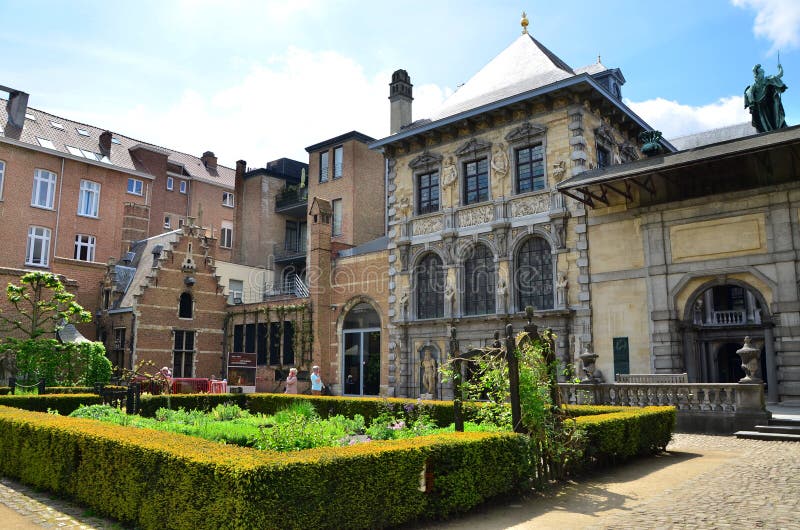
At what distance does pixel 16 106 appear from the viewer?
38.2m

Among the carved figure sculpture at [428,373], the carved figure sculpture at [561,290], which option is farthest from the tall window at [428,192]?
the carved figure sculpture at [561,290]

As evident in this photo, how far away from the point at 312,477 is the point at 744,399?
1263 centimetres

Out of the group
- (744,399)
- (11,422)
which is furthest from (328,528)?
(744,399)

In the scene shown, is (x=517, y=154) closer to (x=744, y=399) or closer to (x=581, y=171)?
(x=581, y=171)

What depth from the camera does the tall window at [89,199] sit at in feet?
130

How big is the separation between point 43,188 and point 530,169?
31.3m

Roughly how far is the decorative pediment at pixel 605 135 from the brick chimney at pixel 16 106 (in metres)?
35.2

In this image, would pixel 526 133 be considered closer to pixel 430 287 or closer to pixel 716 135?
pixel 430 287

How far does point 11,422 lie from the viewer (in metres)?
10.5

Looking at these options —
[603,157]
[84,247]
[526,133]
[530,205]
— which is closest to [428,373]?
[530,205]

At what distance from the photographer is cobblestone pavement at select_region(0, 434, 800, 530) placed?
7172 mm

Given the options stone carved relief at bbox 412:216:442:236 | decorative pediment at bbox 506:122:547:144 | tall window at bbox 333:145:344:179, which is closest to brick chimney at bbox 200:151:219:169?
tall window at bbox 333:145:344:179

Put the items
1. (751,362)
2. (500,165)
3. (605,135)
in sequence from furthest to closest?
(500,165)
(605,135)
(751,362)

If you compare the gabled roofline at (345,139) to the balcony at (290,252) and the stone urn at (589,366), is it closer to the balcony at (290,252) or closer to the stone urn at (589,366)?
the balcony at (290,252)
